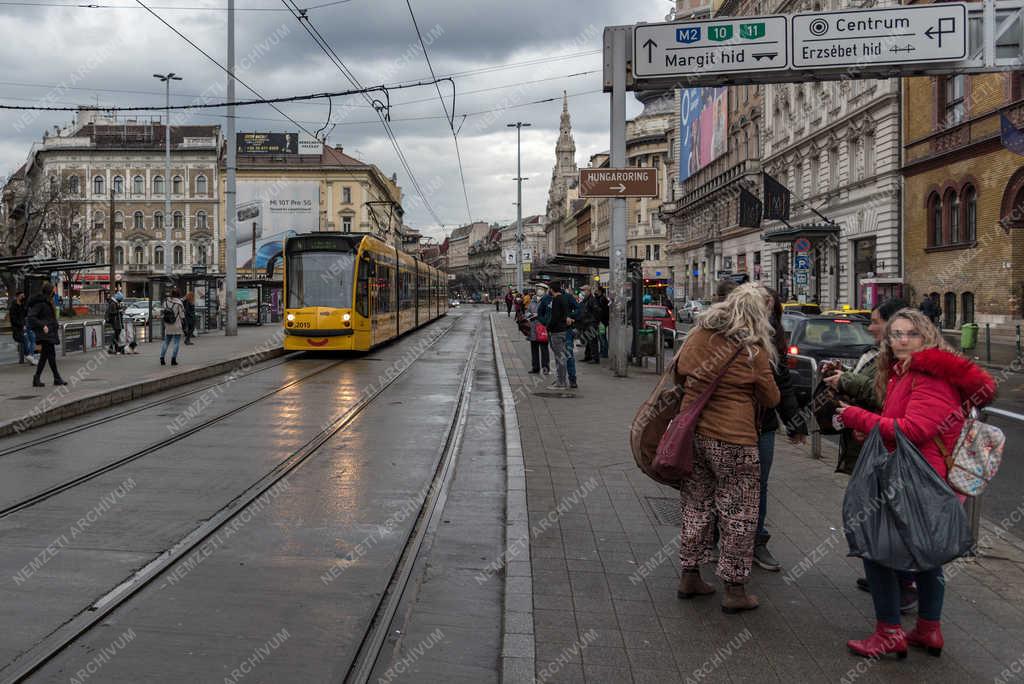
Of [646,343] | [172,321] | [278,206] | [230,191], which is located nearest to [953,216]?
[646,343]

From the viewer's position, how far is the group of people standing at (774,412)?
166 inches

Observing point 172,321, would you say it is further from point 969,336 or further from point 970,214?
point 970,214

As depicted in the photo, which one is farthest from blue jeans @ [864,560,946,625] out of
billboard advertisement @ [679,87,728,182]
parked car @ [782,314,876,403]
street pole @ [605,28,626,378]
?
billboard advertisement @ [679,87,728,182]

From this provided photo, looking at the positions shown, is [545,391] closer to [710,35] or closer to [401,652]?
[710,35]

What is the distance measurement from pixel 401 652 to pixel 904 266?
37.7 meters

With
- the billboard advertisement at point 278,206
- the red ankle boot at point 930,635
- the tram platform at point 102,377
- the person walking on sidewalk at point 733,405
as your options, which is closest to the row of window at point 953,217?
the tram platform at point 102,377

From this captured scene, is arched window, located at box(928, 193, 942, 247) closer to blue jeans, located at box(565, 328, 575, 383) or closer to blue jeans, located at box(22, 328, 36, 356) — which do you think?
blue jeans, located at box(565, 328, 575, 383)

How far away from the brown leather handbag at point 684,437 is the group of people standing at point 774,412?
0.03 meters

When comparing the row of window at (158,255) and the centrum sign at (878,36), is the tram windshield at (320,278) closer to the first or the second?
the centrum sign at (878,36)

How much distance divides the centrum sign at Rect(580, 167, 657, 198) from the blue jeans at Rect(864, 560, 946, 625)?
1362 centimetres

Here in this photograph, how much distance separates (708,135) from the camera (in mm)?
67875

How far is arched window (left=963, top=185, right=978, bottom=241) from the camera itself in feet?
107

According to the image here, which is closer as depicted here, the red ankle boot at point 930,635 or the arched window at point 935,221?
the red ankle boot at point 930,635

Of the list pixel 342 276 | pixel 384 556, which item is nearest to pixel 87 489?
pixel 384 556
